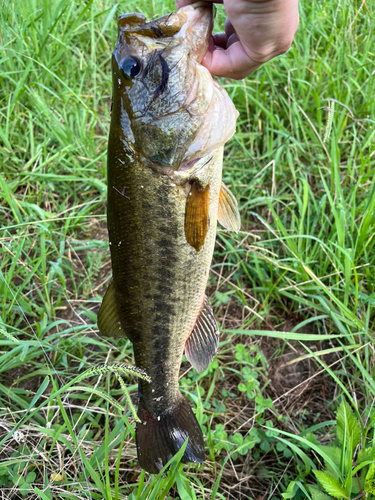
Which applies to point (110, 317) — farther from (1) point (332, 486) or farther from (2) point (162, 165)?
(1) point (332, 486)

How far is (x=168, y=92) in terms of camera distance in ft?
5.59

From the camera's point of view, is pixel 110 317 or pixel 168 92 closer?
pixel 168 92

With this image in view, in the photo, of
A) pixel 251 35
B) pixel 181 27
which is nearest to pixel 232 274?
pixel 251 35

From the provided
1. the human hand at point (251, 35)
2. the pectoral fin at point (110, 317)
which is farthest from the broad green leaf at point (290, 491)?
the human hand at point (251, 35)

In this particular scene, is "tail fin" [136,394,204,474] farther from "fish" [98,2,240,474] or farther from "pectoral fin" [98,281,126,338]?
"pectoral fin" [98,281,126,338]

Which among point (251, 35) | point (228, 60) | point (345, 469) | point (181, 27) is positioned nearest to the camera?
point (181, 27)

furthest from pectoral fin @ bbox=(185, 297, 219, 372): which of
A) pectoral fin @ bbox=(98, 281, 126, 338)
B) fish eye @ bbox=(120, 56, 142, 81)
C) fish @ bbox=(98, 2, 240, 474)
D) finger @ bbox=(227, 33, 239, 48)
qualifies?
finger @ bbox=(227, 33, 239, 48)

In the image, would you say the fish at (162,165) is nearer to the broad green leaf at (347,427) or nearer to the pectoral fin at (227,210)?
the pectoral fin at (227,210)

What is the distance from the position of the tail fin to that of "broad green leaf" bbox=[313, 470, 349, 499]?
1.85ft

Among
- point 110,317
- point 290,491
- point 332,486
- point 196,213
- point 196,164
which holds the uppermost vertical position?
point 196,164

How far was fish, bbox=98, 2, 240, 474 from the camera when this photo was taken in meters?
1.70

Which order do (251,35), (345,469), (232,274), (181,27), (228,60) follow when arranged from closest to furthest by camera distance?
(181,27) → (251,35) → (228,60) → (345,469) → (232,274)

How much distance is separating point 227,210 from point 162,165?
429 millimetres

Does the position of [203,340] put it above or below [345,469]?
above
